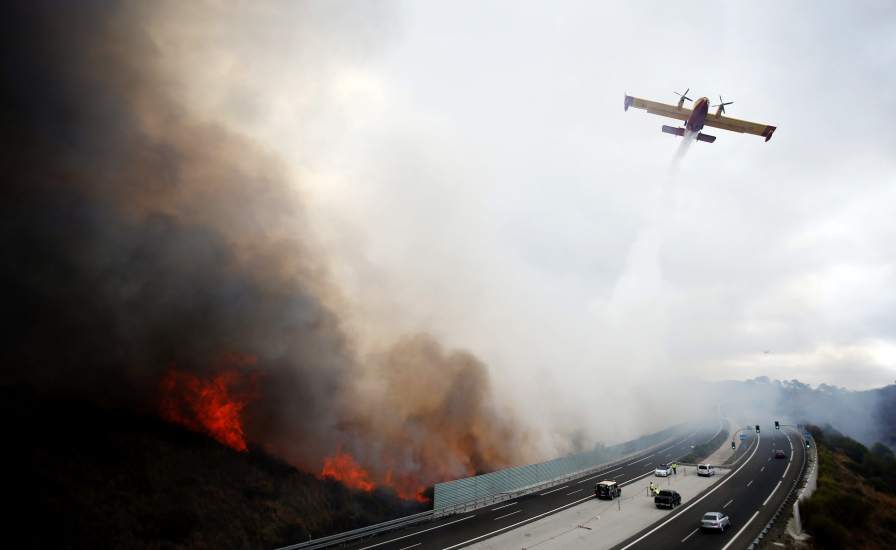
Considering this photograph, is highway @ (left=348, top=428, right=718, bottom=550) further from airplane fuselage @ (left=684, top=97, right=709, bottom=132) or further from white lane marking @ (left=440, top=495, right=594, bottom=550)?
airplane fuselage @ (left=684, top=97, right=709, bottom=132)

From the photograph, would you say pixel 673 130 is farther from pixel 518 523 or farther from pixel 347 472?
pixel 347 472

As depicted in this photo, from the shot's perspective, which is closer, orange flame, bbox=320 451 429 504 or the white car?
the white car

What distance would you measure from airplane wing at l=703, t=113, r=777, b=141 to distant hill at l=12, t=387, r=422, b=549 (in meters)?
41.4

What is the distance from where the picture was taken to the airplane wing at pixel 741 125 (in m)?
38.5

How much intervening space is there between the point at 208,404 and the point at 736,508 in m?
38.5

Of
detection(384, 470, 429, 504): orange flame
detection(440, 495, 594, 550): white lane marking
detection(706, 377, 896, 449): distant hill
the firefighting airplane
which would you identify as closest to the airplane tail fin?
the firefighting airplane

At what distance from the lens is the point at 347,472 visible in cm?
3108

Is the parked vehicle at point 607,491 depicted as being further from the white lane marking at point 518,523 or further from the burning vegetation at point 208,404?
the burning vegetation at point 208,404

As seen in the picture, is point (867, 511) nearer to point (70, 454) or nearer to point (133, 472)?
point (133, 472)

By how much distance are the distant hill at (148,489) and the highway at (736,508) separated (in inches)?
694

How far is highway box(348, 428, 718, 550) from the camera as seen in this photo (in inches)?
1009

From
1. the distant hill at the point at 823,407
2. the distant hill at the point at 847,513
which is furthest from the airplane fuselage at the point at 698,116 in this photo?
the distant hill at the point at 823,407

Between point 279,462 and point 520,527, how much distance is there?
638 inches

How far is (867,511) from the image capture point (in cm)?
3241
